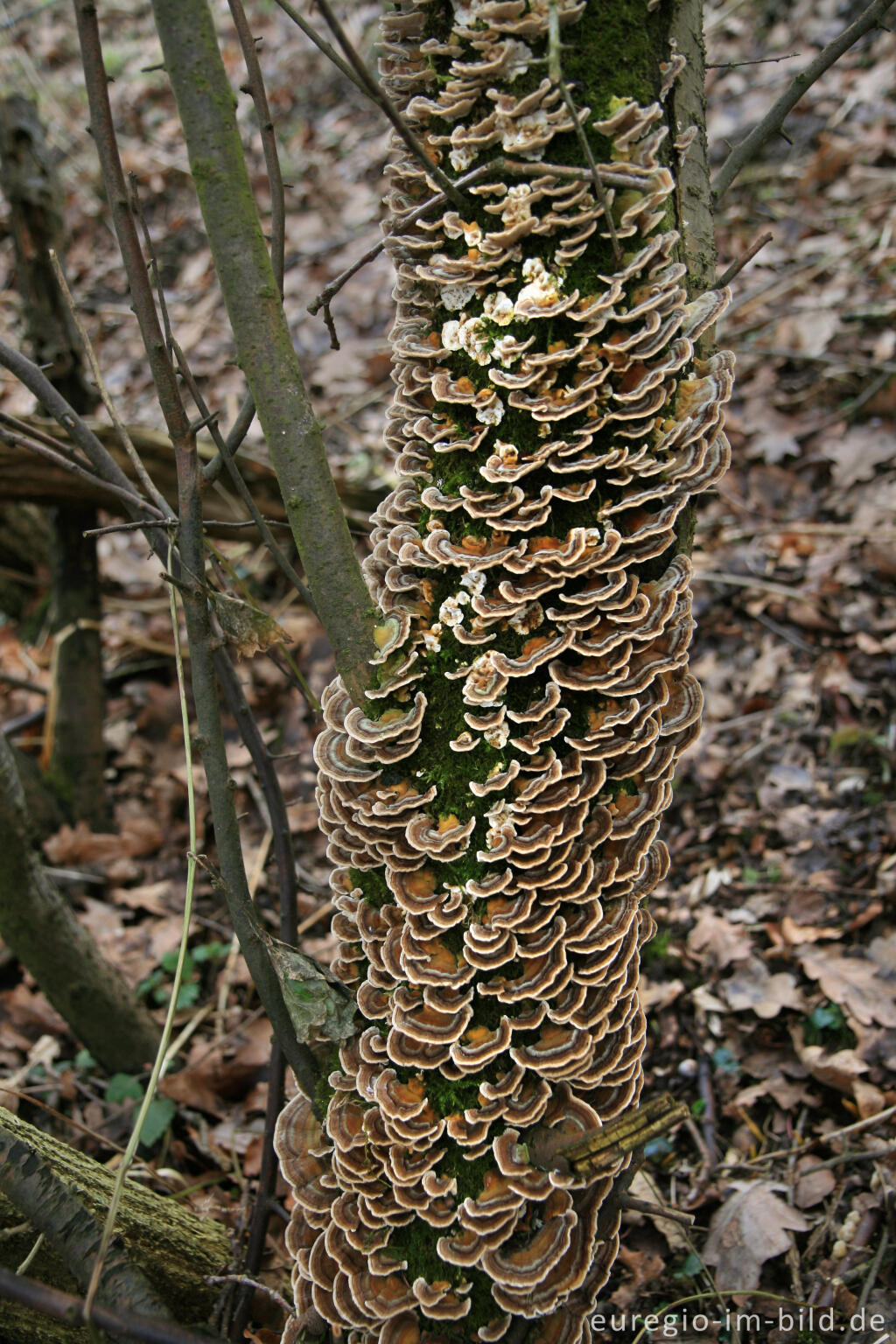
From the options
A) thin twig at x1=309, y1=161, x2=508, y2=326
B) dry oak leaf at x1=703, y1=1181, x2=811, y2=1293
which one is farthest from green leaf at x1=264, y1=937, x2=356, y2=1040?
thin twig at x1=309, y1=161, x2=508, y2=326

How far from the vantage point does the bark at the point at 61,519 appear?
4895 mm

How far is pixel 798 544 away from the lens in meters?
5.77

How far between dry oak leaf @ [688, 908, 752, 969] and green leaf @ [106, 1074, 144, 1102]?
2.66 m

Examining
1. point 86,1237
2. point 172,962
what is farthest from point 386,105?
point 172,962

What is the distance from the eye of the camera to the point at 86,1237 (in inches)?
83.4

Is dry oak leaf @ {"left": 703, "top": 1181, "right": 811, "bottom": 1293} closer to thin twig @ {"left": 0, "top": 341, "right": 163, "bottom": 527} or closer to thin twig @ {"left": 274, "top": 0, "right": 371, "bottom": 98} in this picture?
thin twig @ {"left": 0, "top": 341, "right": 163, "bottom": 527}

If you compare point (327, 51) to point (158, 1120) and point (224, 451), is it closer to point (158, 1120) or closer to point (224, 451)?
point (224, 451)

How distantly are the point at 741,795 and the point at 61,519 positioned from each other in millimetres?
4262

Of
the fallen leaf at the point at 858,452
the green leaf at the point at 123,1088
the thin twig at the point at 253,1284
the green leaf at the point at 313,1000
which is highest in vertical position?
the fallen leaf at the point at 858,452

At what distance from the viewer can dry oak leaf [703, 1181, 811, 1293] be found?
115 inches

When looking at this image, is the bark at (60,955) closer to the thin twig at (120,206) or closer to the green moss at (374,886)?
the green moss at (374,886)

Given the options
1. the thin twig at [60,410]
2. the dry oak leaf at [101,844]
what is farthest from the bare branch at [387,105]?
the dry oak leaf at [101,844]

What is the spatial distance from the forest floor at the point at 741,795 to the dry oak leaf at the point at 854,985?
1cm

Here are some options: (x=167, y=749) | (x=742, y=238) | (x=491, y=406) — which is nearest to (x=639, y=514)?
(x=491, y=406)
